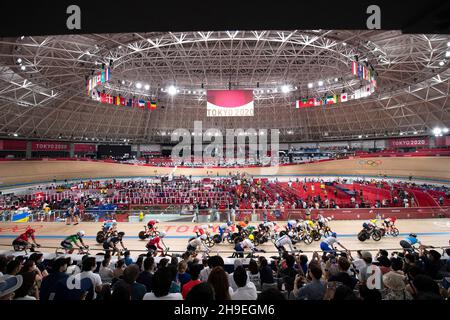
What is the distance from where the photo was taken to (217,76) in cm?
3328

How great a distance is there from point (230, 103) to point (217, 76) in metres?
12.3

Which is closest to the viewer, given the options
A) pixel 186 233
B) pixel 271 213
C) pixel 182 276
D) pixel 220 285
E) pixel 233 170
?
pixel 220 285

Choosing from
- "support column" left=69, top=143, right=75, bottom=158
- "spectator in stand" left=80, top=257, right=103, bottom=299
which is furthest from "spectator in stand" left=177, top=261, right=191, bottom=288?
"support column" left=69, top=143, right=75, bottom=158

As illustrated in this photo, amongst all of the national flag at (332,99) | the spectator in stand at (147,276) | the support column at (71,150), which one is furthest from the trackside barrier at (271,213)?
the support column at (71,150)

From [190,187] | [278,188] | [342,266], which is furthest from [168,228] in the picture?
[278,188]

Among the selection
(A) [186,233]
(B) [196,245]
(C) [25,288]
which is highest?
(C) [25,288]

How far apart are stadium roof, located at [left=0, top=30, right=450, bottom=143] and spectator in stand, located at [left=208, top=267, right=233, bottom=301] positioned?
19.4 meters

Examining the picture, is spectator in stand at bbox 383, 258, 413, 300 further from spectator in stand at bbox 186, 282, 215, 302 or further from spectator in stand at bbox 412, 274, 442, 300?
spectator in stand at bbox 186, 282, 215, 302

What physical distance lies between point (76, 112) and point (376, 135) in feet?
189

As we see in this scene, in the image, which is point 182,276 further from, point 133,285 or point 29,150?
point 29,150

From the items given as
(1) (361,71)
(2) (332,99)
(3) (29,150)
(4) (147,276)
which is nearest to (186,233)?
(4) (147,276)

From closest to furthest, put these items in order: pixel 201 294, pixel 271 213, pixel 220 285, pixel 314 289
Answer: pixel 201 294
pixel 220 285
pixel 314 289
pixel 271 213

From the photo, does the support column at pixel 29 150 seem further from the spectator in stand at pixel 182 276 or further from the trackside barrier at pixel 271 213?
the spectator in stand at pixel 182 276
